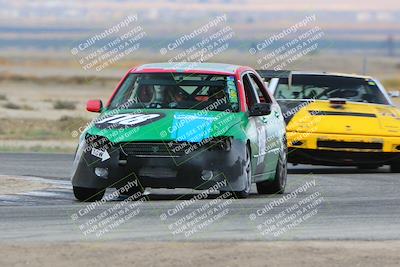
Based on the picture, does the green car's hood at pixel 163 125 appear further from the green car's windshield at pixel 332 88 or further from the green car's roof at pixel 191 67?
the green car's windshield at pixel 332 88

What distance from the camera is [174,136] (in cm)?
1279

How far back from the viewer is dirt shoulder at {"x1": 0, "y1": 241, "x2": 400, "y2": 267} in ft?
29.1

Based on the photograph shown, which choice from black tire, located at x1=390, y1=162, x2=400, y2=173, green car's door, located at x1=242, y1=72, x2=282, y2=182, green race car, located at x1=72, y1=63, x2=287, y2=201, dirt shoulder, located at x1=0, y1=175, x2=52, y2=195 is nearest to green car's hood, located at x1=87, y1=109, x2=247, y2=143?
green race car, located at x1=72, y1=63, x2=287, y2=201

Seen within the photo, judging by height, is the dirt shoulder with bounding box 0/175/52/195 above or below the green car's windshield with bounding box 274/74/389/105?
above

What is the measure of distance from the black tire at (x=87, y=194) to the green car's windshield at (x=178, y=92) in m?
1.00

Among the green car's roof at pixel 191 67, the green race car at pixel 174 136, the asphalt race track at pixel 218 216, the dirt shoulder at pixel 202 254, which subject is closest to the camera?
the dirt shoulder at pixel 202 254

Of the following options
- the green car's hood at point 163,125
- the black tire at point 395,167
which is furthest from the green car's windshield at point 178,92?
the black tire at point 395,167

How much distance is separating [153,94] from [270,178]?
68.8 inches

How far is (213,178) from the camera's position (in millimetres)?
12805

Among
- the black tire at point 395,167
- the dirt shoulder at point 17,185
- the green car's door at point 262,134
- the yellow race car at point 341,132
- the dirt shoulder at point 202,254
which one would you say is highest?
the dirt shoulder at point 202,254

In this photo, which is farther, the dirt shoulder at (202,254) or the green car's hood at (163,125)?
the green car's hood at (163,125)

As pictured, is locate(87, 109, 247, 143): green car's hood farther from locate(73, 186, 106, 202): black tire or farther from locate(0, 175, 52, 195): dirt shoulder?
locate(0, 175, 52, 195): dirt shoulder

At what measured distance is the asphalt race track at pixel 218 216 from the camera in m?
10.3

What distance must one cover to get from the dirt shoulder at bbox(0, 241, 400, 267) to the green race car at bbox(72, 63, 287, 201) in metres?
3.01
